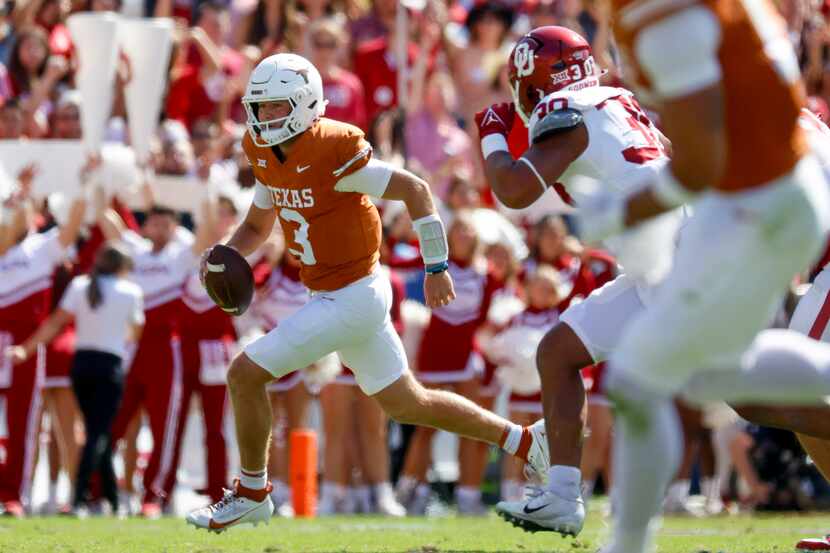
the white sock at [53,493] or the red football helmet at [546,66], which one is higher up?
the red football helmet at [546,66]

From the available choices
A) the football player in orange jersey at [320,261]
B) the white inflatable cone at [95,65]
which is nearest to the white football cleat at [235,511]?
the football player in orange jersey at [320,261]

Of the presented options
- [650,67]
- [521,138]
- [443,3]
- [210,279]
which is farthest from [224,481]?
[650,67]

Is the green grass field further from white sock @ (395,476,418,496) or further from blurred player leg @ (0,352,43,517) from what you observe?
white sock @ (395,476,418,496)

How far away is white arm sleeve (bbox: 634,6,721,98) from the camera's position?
184 inches

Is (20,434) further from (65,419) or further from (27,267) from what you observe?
(27,267)

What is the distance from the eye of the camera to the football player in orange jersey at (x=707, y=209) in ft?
15.3

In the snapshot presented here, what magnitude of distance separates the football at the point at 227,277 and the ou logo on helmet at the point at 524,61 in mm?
1604

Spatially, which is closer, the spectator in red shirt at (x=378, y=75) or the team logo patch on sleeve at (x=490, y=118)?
the team logo patch on sleeve at (x=490, y=118)

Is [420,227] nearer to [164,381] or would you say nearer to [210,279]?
[210,279]

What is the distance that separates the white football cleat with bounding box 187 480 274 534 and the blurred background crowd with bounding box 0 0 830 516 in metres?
3.74

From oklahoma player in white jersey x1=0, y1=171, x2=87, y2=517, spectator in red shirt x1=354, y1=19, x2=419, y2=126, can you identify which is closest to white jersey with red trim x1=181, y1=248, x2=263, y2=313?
oklahoma player in white jersey x1=0, y1=171, x2=87, y2=517

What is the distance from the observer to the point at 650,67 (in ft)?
15.6

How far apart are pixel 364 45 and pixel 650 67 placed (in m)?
9.21

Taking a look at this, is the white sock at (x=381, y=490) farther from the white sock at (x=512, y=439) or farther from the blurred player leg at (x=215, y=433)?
the white sock at (x=512, y=439)
